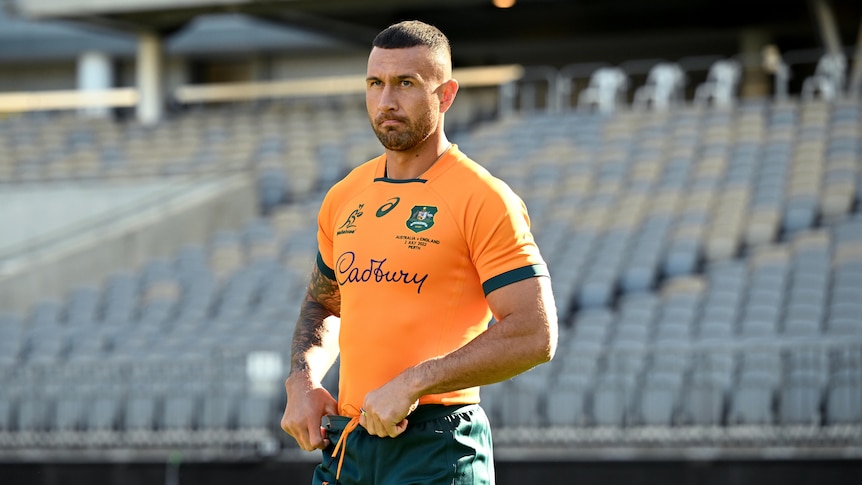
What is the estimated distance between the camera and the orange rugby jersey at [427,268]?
10.4 feet

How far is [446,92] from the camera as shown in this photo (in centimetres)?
331

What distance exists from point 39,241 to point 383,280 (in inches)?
639

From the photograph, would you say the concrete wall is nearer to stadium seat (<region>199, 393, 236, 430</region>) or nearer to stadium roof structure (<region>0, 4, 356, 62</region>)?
stadium seat (<region>199, 393, 236, 430</region>)

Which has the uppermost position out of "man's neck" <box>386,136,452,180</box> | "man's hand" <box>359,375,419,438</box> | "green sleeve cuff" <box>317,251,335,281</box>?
"man's neck" <box>386,136,452,180</box>

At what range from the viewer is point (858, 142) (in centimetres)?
1591

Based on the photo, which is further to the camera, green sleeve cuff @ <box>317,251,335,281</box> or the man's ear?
green sleeve cuff @ <box>317,251,335,281</box>

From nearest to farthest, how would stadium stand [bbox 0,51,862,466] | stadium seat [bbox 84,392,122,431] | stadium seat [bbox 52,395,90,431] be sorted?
1. stadium stand [bbox 0,51,862,466]
2. stadium seat [bbox 84,392,122,431]
3. stadium seat [bbox 52,395,90,431]

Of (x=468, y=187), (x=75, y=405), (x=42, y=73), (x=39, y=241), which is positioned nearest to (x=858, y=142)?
(x=75, y=405)

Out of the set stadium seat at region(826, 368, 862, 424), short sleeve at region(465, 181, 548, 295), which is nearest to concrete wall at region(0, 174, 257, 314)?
stadium seat at region(826, 368, 862, 424)

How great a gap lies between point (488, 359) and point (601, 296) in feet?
34.4

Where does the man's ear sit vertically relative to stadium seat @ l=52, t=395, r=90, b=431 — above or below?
above

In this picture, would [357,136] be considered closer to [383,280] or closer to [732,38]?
[732,38]

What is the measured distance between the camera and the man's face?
3.23 metres

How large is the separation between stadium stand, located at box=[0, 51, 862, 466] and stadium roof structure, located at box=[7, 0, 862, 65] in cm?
217
